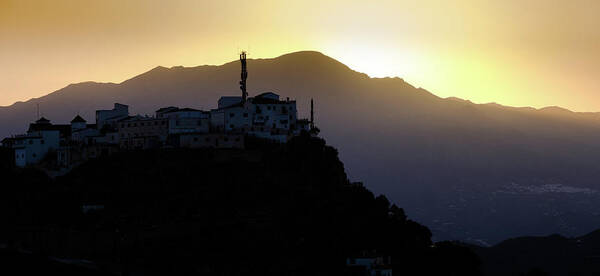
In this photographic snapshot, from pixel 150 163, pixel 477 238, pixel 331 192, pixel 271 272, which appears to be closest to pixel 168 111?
pixel 150 163

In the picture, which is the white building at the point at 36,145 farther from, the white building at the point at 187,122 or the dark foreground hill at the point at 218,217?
the white building at the point at 187,122

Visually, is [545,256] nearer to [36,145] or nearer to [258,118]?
[258,118]

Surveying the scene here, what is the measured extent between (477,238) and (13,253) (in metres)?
130

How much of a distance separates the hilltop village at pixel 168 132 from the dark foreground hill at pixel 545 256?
133 ft

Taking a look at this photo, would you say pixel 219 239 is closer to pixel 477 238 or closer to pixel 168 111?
pixel 168 111

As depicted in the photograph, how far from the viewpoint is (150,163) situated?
93.2 m

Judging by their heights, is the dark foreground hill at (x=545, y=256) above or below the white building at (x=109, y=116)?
below

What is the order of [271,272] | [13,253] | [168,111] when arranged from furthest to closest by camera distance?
[168,111], [271,272], [13,253]

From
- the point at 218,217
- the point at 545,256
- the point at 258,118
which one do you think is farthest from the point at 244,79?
the point at 545,256

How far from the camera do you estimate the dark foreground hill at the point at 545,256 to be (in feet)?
408

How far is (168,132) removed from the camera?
96.6 meters

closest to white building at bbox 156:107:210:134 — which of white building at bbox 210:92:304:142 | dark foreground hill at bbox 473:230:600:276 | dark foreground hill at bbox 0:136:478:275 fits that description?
white building at bbox 210:92:304:142

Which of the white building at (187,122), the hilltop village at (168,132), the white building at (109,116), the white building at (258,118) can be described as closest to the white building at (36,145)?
the hilltop village at (168,132)

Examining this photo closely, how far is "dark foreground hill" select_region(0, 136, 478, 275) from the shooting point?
265 ft
